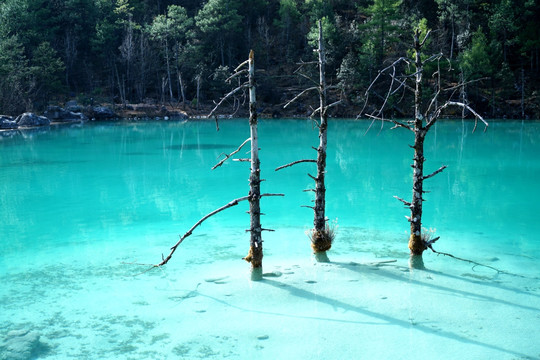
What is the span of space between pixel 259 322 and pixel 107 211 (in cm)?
1132

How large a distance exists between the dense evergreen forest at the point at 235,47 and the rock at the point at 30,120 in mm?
2871

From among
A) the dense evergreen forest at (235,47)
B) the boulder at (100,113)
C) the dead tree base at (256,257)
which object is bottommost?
the dead tree base at (256,257)

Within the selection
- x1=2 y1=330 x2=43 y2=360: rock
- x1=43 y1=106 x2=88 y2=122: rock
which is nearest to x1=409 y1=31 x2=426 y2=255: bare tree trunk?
x1=2 y1=330 x2=43 y2=360: rock

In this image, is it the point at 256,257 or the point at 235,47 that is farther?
the point at 235,47

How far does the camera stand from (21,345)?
28.1ft

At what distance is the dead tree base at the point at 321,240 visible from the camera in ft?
40.6

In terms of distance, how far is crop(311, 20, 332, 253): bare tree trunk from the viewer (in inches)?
432

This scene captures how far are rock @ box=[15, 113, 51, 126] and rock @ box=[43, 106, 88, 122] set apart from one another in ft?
13.5

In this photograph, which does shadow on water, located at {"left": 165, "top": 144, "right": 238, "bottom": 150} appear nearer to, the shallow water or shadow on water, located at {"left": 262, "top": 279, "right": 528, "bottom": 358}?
the shallow water

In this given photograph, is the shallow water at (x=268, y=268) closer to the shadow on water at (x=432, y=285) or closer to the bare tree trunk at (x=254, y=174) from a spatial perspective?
the shadow on water at (x=432, y=285)

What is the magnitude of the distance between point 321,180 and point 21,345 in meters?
6.46

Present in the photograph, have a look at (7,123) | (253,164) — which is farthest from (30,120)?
(253,164)

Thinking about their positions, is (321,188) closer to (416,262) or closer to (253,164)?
(253,164)

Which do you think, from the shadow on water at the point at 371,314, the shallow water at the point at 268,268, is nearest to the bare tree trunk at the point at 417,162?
the shallow water at the point at 268,268
